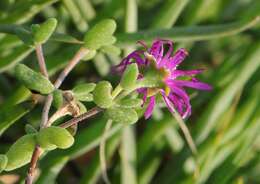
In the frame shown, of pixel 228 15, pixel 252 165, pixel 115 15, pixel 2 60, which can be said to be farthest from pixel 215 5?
pixel 2 60

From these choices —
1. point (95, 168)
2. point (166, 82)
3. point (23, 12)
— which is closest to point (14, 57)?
point (23, 12)

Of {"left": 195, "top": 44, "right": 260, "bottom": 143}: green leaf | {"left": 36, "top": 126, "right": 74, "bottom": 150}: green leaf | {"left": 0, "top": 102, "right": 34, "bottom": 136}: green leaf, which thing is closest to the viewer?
{"left": 36, "top": 126, "right": 74, "bottom": 150}: green leaf

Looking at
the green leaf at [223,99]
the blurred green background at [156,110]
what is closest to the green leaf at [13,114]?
the blurred green background at [156,110]

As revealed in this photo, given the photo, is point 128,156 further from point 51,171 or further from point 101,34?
point 101,34

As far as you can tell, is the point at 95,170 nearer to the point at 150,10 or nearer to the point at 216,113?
the point at 216,113

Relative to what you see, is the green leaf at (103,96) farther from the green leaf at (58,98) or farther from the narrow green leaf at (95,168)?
the narrow green leaf at (95,168)

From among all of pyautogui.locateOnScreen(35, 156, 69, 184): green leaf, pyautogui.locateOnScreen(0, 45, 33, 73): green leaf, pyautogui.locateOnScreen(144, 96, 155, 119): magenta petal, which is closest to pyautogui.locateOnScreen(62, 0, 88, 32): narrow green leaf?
pyautogui.locateOnScreen(0, 45, 33, 73): green leaf

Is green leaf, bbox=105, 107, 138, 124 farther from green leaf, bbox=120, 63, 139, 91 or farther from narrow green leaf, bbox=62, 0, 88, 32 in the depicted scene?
narrow green leaf, bbox=62, 0, 88, 32
